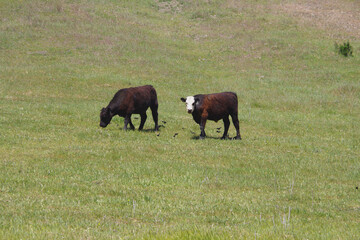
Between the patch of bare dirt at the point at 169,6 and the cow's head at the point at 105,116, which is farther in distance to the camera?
the patch of bare dirt at the point at 169,6

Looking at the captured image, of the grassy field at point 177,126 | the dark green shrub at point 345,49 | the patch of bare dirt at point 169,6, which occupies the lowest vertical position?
the grassy field at point 177,126

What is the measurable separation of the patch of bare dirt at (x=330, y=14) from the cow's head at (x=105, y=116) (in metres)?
44.7

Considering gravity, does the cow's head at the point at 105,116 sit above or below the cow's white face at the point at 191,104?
below

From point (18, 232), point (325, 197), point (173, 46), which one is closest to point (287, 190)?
point (325, 197)

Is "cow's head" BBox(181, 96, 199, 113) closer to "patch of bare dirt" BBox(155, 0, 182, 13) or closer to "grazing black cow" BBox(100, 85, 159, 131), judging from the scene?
"grazing black cow" BBox(100, 85, 159, 131)

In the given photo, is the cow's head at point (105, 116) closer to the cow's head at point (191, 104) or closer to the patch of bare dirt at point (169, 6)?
the cow's head at point (191, 104)

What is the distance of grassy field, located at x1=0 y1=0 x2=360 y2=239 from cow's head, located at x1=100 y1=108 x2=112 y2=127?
430mm

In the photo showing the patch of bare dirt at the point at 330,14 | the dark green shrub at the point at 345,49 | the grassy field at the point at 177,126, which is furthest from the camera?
the patch of bare dirt at the point at 330,14

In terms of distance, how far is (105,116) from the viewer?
22.1m

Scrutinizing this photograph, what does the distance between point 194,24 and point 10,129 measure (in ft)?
158

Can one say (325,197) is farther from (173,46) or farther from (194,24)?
(194,24)

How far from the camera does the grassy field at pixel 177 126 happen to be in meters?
9.41

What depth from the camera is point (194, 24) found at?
64.6m

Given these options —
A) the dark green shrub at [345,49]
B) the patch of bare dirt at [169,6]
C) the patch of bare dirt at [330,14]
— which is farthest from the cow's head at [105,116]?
the patch of bare dirt at [169,6]
